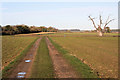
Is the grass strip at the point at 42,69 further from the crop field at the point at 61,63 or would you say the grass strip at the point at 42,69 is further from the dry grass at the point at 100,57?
the dry grass at the point at 100,57

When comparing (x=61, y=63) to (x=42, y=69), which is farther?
(x=61, y=63)

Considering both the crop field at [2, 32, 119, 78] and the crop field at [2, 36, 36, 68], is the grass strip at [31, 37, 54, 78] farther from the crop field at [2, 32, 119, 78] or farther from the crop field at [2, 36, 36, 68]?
the crop field at [2, 36, 36, 68]

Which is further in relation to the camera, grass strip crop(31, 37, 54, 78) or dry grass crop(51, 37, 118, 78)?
dry grass crop(51, 37, 118, 78)

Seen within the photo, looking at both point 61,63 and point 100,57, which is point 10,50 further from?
point 100,57

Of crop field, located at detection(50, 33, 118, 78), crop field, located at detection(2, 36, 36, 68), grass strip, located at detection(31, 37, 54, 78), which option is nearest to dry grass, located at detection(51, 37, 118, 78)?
crop field, located at detection(50, 33, 118, 78)

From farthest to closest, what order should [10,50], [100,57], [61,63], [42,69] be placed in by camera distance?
[10,50] → [100,57] → [61,63] → [42,69]

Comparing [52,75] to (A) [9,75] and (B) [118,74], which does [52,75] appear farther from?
(B) [118,74]

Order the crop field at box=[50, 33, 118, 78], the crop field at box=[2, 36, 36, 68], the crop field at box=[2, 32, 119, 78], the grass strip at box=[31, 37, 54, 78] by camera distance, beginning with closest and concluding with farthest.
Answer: the grass strip at box=[31, 37, 54, 78] → the crop field at box=[2, 32, 119, 78] → the crop field at box=[50, 33, 118, 78] → the crop field at box=[2, 36, 36, 68]

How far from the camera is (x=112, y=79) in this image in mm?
7234

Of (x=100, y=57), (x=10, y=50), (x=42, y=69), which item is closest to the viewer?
(x=42, y=69)

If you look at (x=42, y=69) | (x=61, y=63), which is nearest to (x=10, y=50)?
(x=61, y=63)

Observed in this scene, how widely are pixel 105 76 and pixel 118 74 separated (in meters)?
1.24

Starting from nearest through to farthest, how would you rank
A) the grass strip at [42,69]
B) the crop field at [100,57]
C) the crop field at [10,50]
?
the grass strip at [42,69] → the crop field at [100,57] → the crop field at [10,50]

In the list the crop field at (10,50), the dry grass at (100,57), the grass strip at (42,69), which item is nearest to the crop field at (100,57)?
the dry grass at (100,57)
